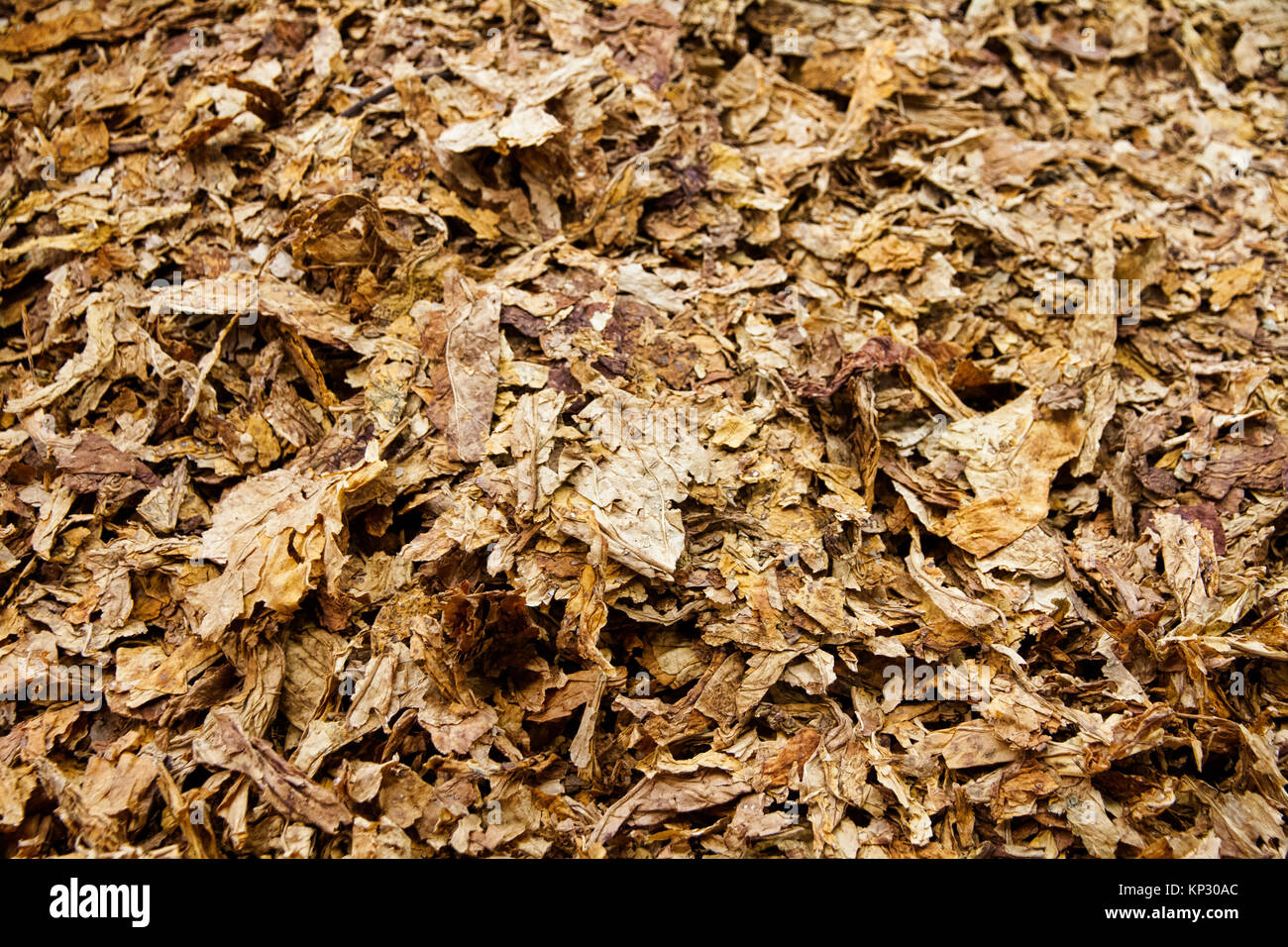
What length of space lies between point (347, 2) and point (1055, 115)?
159 inches

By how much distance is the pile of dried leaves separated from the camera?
262cm

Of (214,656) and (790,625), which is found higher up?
(790,625)

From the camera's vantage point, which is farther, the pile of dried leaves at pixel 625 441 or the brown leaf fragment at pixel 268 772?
the pile of dried leaves at pixel 625 441

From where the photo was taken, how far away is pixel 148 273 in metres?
3.62

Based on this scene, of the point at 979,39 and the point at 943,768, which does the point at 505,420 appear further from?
the point at 979,39

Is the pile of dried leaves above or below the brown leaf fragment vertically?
above

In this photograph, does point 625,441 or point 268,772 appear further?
point 625,441

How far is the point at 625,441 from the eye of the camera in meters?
3.04

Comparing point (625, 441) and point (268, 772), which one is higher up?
point (625, 441)

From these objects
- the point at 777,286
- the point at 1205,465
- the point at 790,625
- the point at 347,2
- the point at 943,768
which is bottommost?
the point at 943,768

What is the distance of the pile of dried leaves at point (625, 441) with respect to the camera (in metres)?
2.62

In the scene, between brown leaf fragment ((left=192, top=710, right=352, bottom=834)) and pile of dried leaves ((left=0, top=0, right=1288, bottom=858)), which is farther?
pile of dried leaves ((left=0, top=0, right=1288, bottom=858))

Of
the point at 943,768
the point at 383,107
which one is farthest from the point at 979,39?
the point at 943,768

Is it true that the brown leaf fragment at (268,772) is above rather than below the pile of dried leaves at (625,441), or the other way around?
below
